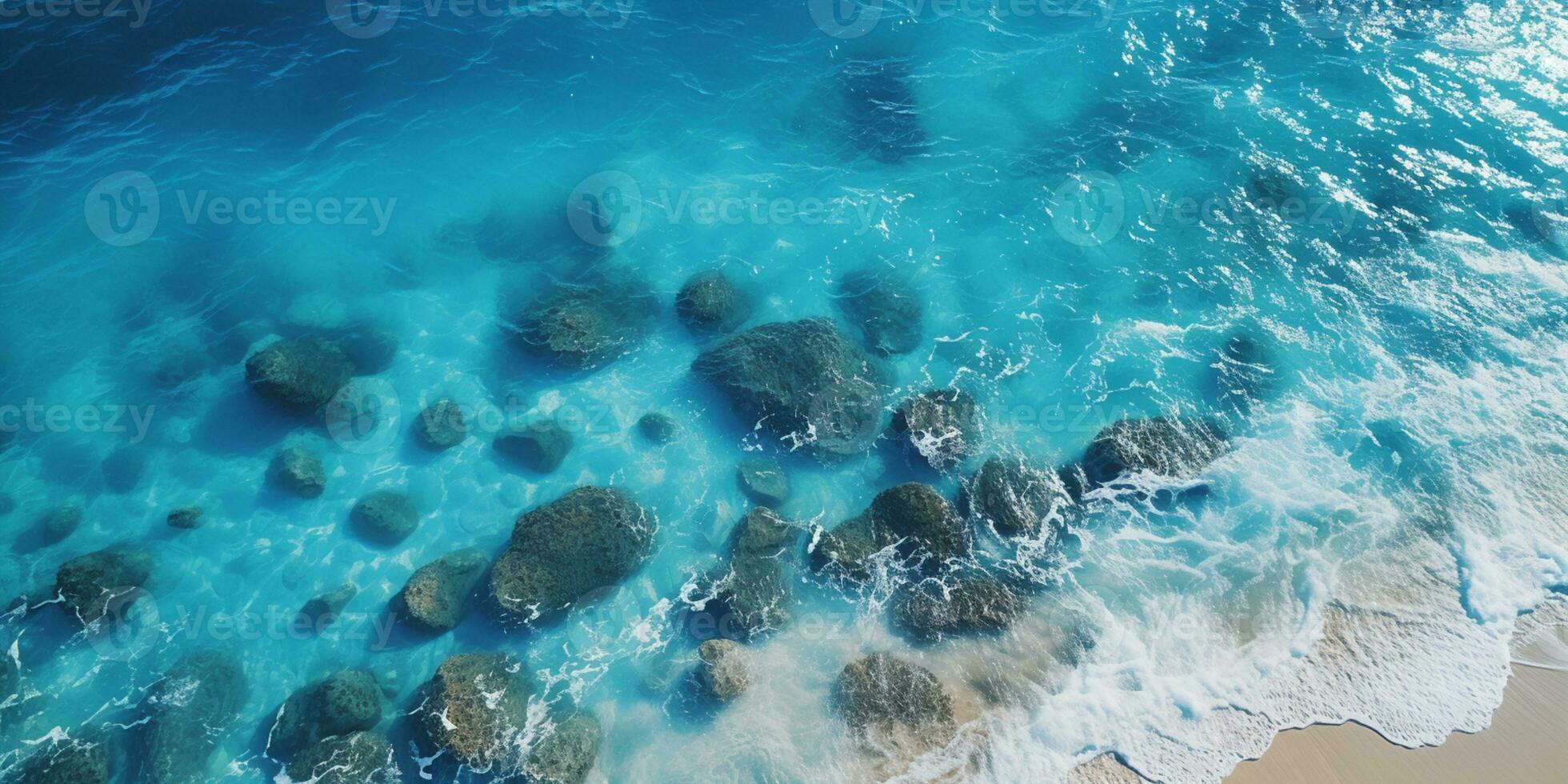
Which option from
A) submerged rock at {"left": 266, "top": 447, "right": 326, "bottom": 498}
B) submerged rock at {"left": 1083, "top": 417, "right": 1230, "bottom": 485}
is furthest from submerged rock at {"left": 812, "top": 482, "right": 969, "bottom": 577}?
submerged rock at {"left": 266, "top": 447, "right": 326, "bottom": 498}

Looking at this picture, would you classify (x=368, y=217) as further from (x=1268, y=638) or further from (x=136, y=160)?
(x=1268, y=638)

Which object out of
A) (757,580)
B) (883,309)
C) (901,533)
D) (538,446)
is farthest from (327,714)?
(883,309)

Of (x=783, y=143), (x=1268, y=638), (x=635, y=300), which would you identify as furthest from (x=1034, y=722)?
(x=783, y=143)

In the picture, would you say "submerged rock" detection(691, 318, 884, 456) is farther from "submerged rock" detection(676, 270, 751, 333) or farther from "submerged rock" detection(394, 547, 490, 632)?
"submerged rock" detection(394, 547, 490, 632)

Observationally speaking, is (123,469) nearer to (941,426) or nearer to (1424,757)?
(941,426)

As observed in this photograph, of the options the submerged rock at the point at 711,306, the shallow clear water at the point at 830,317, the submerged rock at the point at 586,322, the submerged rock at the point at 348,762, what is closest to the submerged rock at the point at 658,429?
the shallow clear water at the point at 830,317

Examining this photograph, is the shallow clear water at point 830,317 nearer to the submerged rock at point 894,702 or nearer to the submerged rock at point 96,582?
the submerged rock at point 894,702
